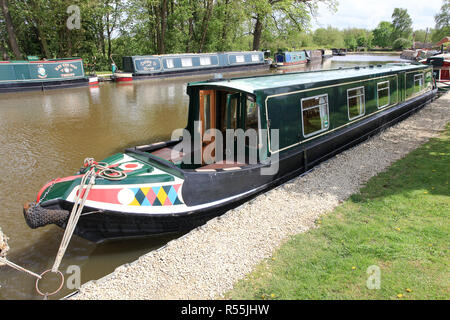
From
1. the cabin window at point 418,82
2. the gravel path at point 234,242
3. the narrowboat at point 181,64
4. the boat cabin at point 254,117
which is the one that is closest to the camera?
the gravel path at point 234,242

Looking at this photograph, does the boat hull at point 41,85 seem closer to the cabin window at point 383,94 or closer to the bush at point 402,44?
the cabin window at point 383,94

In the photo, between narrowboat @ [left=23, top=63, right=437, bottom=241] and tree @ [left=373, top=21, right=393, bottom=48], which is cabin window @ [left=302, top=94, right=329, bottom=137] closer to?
narrowboat @ [left=23, top=63, right=437, bottom=241]

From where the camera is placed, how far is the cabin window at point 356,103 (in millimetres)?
8152

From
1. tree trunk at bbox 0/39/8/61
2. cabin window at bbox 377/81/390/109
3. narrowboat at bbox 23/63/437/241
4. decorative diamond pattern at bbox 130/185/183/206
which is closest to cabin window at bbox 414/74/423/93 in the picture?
cabin window at bbox 377/81/390/109

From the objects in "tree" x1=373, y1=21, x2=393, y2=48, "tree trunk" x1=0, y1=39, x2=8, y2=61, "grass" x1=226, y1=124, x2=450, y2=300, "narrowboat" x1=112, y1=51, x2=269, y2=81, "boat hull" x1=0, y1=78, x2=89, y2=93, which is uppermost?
"tree" x1=373, y1=21, x2=393, y2=48

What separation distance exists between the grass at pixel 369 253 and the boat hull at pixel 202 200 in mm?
1398

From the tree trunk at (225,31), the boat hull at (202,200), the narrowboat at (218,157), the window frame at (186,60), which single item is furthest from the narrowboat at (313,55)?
the boat hull at (202,200)

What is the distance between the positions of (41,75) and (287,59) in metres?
22.4

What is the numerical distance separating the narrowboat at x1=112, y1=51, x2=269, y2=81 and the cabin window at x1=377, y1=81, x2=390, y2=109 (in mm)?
17327

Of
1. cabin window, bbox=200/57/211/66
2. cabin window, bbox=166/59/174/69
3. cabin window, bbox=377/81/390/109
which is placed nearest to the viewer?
cabin window, bbox=377/81/390/109

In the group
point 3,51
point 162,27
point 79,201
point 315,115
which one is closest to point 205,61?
point 162,27

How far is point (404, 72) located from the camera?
36.6 ft

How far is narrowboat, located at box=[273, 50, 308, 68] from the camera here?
3212 cm

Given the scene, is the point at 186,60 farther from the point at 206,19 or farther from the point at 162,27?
the point at 206,19
